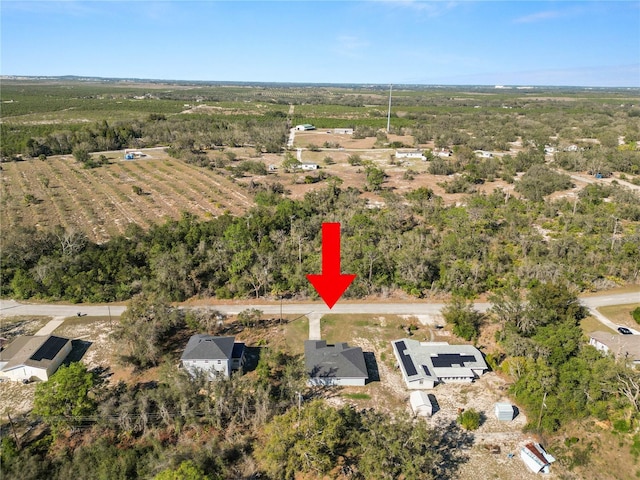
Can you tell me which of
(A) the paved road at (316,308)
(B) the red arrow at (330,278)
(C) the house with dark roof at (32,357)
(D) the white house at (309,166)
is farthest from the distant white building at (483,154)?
(C) the house with dark roof at (32,357)

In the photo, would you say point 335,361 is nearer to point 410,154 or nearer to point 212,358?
point 212,358

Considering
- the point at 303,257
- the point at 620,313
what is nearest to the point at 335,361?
the point at 303,257

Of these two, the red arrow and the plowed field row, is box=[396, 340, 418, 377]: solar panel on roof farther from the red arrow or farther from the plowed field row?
the plowed field row

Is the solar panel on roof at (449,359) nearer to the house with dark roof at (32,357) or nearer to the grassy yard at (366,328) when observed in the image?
the grassy yard at (366,328)

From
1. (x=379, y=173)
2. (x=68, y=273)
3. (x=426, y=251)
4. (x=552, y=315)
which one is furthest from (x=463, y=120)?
(x=68, y=273)

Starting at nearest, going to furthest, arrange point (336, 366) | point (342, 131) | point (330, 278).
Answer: point (336, 366) < point (330, 278) < point (342, 131)

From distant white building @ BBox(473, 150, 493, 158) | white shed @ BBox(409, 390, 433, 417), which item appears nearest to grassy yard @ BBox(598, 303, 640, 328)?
white shed @ BBox(409, 390, 433, 417)
